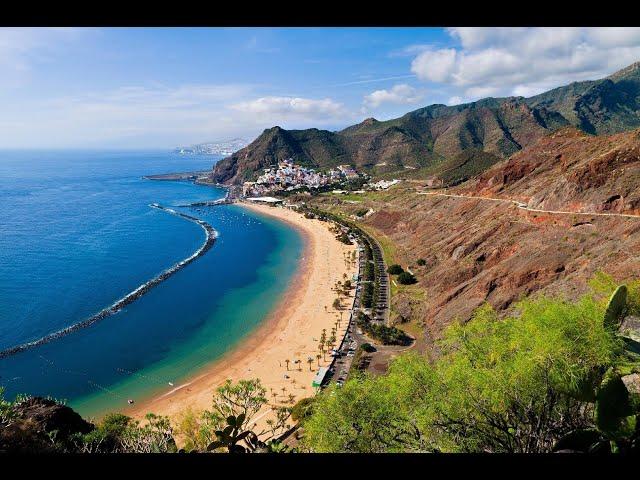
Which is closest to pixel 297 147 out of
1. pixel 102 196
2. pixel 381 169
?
pixel 381 169

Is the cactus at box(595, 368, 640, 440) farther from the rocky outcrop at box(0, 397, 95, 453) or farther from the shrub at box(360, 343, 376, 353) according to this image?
the shrub at box(360, 343, 376, 353)

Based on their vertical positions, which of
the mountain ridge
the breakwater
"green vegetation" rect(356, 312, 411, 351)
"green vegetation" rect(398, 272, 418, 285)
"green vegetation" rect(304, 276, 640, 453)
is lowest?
the breakwater

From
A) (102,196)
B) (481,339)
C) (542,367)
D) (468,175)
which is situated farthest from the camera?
(102,196)

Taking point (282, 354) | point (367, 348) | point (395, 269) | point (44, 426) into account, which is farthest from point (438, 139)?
point (44, 426)

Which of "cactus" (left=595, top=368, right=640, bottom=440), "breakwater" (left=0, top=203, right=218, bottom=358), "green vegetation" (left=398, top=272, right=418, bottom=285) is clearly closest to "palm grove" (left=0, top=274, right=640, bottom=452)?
"cactus" (left=595, top=368, right=640, bottom=440)

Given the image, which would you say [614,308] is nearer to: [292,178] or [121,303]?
[121,303]

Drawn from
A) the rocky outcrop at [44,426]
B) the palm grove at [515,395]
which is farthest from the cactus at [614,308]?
the rocky outcrop at [44,426]
